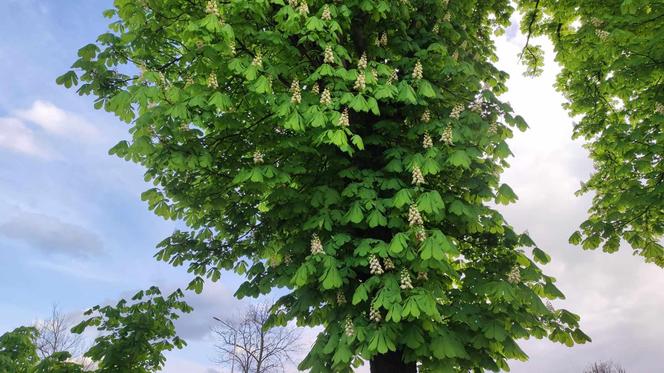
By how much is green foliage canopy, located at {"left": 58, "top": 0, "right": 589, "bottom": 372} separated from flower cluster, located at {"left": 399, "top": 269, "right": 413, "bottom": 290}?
3 centimetres

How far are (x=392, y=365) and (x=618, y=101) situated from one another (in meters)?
12.8

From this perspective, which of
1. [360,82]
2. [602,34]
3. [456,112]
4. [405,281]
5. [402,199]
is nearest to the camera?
[405,281]

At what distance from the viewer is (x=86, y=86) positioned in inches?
340

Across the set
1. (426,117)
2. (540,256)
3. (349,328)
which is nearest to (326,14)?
(426,117)

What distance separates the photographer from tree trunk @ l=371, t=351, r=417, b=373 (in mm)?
8453

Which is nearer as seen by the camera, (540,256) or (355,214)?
(355,214)

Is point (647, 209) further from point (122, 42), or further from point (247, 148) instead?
point (122, 42)

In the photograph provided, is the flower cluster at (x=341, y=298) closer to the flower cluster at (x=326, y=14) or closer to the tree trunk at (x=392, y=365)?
the tree trunk at (x=392, y=365)


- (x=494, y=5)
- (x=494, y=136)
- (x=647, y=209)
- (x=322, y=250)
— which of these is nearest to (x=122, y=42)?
(x=322, y=250)

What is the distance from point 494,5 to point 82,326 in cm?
1451

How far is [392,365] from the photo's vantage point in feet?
27.9

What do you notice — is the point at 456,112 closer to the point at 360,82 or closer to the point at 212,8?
the point at 360,82

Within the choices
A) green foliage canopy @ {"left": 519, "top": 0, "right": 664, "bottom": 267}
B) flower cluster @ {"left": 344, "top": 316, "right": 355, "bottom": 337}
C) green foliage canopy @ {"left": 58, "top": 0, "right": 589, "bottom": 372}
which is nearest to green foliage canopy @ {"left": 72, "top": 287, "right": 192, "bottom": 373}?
green foliage canopy @ {"left": 58, "top": 0, "right": 589, "bottom": 372}

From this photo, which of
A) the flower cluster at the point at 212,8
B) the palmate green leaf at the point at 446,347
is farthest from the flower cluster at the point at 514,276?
the flower cluster at the point at 212,8
